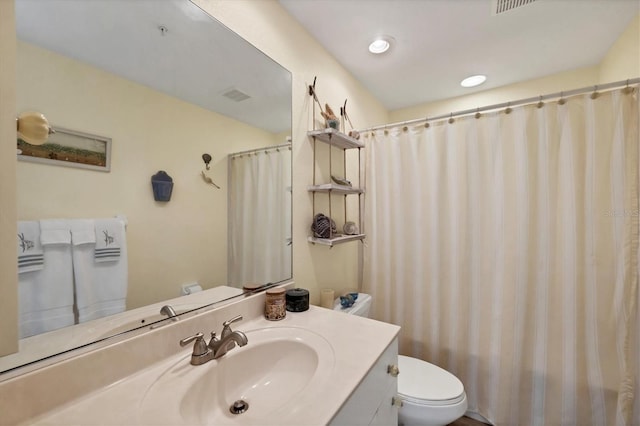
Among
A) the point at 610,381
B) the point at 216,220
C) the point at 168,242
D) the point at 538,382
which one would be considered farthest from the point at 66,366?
the point at 610,381

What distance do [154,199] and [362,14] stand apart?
140cm

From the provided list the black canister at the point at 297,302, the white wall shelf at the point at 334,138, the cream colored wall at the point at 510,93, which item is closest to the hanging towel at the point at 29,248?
the black canister at the point at 297,302

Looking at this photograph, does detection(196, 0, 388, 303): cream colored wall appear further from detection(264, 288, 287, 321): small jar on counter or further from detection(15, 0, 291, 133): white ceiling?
detection(264, 288, 287, 321): small jar on counter

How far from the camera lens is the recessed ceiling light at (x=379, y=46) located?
1574 millimetres

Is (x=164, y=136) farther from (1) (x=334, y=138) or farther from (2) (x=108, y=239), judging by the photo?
(1) (x=334, y=138)

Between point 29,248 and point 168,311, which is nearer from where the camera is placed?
point 29,248

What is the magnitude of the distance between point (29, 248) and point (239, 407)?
69 cm

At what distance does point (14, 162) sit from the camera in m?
0.54

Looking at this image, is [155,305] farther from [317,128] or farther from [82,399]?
[317,128]

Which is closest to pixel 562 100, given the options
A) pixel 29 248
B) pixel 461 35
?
pixel 461 35

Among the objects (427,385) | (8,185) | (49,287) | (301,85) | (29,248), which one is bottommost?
(427,385)

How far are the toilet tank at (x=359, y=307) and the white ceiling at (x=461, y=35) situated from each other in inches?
64.4

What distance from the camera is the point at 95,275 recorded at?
2.30 feet

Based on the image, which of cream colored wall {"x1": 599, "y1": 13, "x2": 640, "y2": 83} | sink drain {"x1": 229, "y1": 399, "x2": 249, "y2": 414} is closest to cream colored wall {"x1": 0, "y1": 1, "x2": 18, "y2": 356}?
sink drain {"x1": 229, "y1": 399, "x2": 249, "y2": 414}
